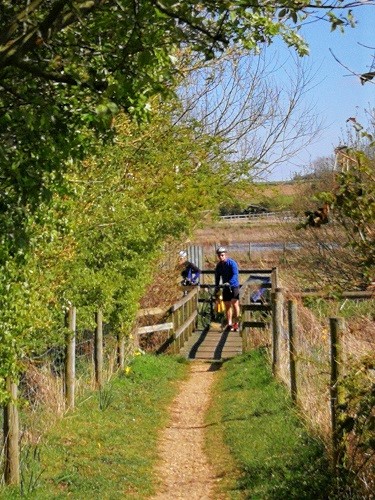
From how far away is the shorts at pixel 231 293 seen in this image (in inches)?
833

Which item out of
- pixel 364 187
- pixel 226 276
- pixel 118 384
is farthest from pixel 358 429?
pixel 226 276

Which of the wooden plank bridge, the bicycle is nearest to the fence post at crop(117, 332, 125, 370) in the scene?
the wooden plank bridge

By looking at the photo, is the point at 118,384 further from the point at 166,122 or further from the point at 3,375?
the point at 3,375

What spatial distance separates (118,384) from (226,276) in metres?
7.31

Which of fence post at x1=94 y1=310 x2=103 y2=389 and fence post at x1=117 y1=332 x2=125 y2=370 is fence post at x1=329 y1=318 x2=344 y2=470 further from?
fence post at x1=117 y1=332 x2=125 y2=370

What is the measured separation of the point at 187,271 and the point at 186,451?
12368 millimetres

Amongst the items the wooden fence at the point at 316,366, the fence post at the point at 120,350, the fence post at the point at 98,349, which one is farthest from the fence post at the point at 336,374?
the fence post at the point at 120,350

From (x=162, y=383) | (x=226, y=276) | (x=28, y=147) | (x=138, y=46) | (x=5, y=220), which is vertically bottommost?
(x=162, y=383)

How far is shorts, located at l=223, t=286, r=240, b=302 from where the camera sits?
2115cm

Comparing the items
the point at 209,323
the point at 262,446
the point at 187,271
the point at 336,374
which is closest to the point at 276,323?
the point at 262,446

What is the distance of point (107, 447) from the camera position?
10.7 metres

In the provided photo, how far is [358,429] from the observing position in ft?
19.9

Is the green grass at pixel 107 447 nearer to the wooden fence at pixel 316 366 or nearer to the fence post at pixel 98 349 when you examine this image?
the fence post at pixel 98 349

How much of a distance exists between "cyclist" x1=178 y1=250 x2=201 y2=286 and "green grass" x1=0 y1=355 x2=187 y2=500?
743 centimetres
